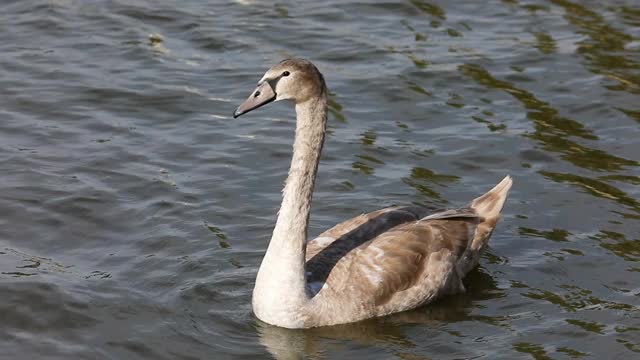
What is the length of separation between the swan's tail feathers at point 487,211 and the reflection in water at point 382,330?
47 centimetres

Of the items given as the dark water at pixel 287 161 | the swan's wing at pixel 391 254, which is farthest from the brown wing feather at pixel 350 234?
the dark water at pixel 287 161

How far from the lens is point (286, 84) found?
33.3 feet

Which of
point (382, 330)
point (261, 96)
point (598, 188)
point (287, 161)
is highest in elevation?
point (261, 96)

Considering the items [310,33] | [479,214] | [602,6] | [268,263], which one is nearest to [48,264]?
[268,263]

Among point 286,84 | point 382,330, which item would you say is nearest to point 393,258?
point 382,330

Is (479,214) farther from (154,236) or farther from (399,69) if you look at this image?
(399,69)

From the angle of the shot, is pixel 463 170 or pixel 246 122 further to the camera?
pixel 246 122

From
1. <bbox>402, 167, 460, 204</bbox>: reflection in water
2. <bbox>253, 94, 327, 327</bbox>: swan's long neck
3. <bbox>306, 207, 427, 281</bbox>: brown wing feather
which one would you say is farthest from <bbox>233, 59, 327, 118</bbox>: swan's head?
<bbox>402, 167, 460, 204</bbox>: reflection in water

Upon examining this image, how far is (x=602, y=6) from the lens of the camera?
58.6ft

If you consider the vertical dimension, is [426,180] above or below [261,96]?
below

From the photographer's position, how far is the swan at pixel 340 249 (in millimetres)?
10375

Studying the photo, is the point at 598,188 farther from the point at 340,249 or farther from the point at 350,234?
the point at 340,249

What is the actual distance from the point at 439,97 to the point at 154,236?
462 centimetres

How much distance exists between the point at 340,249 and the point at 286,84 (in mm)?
1656
